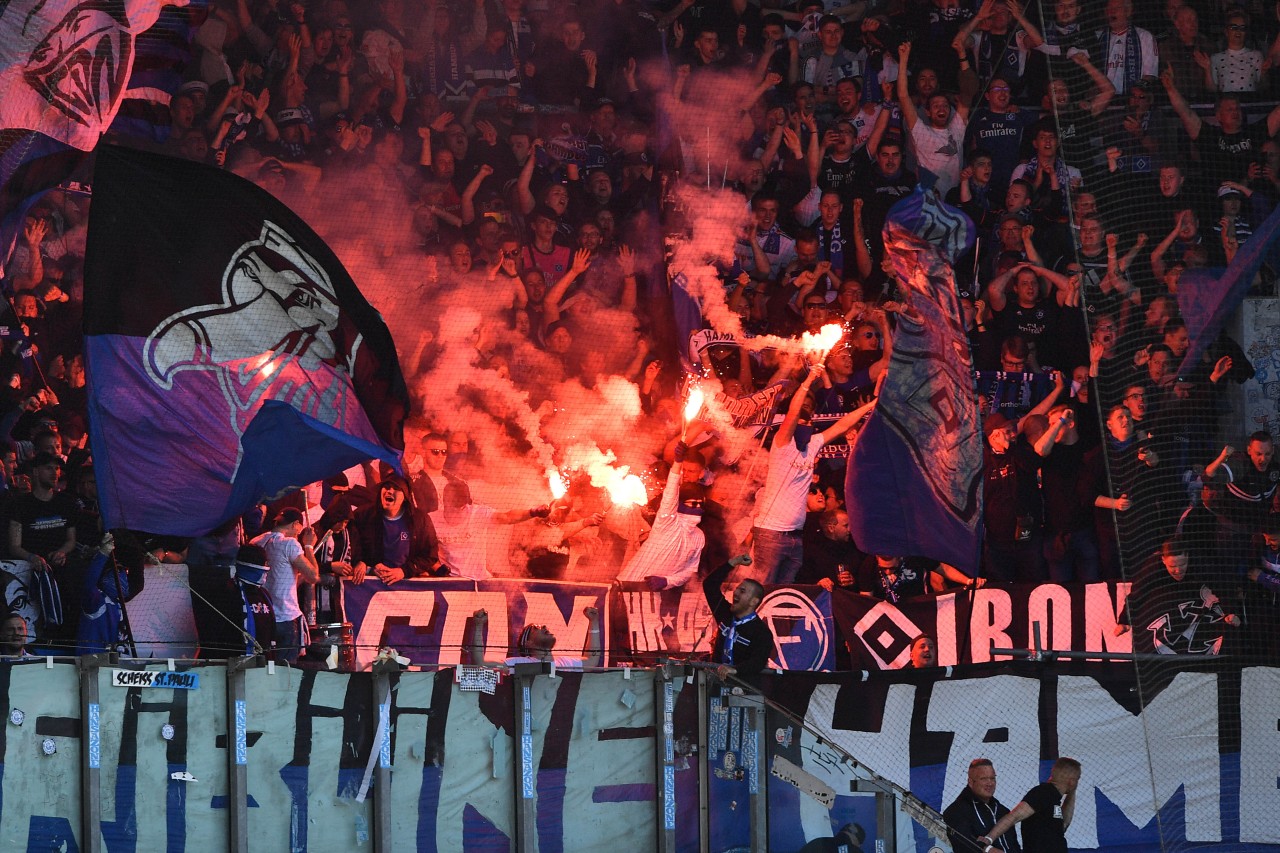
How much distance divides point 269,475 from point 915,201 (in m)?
5.42

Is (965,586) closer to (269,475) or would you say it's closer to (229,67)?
(269,475)

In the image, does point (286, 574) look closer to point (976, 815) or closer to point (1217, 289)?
Answer: point (976, 815)

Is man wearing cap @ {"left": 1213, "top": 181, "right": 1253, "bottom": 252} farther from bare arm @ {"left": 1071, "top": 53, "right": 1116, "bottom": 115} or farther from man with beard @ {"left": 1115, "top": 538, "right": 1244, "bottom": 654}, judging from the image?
man with beard @ {"left": 1115, "top": 538, "right": 1244, "bottom": 654}

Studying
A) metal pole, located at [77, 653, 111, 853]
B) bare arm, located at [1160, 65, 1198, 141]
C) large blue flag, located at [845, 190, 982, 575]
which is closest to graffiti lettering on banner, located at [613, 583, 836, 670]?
large blue flag, located at [845, 190, 982, 575]

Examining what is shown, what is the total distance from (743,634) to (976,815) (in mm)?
1627

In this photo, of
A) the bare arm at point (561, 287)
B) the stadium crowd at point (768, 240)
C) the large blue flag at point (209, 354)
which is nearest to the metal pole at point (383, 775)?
the large blue flag at point (209, 354)

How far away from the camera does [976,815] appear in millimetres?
8453

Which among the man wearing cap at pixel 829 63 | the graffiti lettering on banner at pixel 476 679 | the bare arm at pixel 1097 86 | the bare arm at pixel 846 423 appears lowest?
the graffiti lettering on banner at pixel 476 679

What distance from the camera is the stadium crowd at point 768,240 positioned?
38.6 ft

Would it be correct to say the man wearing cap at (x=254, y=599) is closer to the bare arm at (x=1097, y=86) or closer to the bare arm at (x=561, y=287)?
the bare arm at (x=561, y=287)

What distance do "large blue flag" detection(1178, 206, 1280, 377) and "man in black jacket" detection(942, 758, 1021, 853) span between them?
475 centimetres

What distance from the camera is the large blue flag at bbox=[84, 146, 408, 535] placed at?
10219 millimetres

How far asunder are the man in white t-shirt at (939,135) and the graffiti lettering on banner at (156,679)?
7546 millimetres

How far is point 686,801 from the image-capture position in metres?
8.94
